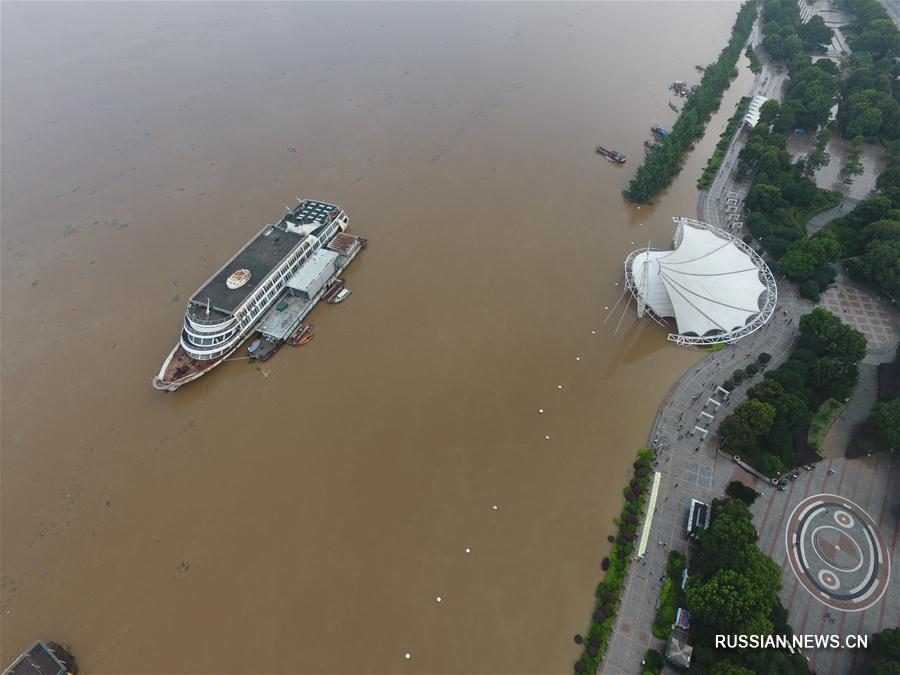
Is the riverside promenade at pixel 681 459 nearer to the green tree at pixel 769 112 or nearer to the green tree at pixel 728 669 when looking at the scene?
the green tree at pixel 728 669

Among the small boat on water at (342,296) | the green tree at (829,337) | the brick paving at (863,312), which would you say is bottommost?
the small boat on water at (342,296)

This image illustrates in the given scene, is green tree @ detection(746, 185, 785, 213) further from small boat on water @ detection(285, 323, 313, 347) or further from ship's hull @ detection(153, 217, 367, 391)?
ship's hull @ detection(153, 217, 367, 391)

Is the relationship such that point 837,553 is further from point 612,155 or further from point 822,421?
point 612,155

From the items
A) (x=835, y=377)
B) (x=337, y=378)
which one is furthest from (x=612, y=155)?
(x=337, y=378)

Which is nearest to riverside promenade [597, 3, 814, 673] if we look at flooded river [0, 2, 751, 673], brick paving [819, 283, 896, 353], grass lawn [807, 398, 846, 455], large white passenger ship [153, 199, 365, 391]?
flooded river [0, 2, 751, 673]

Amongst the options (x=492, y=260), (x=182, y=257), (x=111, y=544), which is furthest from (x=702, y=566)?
(x=182, y=257)

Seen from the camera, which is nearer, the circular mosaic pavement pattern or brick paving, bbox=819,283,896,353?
the circular mosaic pavement pattern

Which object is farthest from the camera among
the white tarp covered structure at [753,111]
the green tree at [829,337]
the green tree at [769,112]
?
the white tarp covered structure at [753,111]

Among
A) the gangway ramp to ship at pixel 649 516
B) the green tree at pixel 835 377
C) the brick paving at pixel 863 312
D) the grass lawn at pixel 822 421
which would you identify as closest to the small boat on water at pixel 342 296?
the gangway ramp to ship at pixel 649 516
